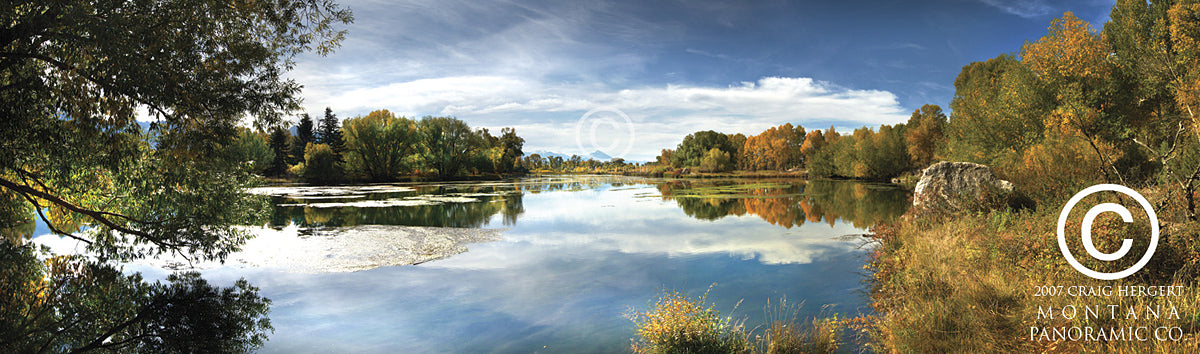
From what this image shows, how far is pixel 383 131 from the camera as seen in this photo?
6091 cm

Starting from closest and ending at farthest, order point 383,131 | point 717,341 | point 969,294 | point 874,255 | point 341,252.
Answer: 1. point 717,341
2. point 969,294
3. point 874,255
4. point 341,252
5. point 383,131

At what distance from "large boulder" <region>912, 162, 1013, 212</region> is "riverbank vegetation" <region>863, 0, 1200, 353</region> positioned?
0.61m

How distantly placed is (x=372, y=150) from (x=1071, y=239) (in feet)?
213

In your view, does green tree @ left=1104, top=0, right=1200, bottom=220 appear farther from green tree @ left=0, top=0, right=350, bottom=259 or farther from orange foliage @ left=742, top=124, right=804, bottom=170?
orange foliage @ left=742, top=124, right=804, bottom=170

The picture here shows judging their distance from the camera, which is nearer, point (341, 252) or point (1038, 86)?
point (341, 252)

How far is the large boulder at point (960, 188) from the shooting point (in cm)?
1418

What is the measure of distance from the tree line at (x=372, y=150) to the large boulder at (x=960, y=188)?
58591mm

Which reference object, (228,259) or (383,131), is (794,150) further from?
(228,259)

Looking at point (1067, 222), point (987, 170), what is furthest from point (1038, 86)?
point (1067, 222)

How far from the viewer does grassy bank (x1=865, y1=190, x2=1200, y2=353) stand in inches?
204

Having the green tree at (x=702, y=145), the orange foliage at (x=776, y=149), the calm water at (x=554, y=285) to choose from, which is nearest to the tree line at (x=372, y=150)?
the calm water at (x=554, y=285)

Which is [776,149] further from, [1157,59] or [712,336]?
[712,336]

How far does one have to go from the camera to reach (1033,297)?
6270 mm

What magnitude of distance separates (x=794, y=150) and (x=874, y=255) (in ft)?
320
